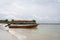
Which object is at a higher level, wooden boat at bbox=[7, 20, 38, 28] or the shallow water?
the shallow water

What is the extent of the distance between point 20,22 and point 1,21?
18.6 feet

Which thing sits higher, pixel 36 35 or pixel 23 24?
pixel 36 35

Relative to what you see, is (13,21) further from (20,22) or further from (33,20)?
(33,20)

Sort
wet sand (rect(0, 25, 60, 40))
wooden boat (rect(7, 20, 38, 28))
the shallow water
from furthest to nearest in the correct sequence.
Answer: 1. wooden boat (rect(7, 20, 38, 28))
2. the shallow water
3. wet sand (rect(0, 25, 60, 40))

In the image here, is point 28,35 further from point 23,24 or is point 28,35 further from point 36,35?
point 23,24

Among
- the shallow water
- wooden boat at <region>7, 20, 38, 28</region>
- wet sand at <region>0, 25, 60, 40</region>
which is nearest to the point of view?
wet sand at <region>0, 25, 60, 40</region>

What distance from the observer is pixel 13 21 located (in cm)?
5456

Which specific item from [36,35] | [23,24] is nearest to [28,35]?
[36,35]

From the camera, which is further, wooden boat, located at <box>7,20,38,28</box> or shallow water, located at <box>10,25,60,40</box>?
wooden boat, located at <box>7,20,38,28</box>

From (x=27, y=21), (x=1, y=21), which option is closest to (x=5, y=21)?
(x=1, y=21)

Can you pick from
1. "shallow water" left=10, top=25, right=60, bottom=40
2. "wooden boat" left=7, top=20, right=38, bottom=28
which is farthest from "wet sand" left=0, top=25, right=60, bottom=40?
"wooden boat" left=7, top=20, right=38, bottom=28

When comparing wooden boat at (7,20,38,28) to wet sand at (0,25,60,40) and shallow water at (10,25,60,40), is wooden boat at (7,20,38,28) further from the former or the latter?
wet sand at (0,25,60,40)

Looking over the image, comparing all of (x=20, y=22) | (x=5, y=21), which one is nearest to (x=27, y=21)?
(x=20, y=22)

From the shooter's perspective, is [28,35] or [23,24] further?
[23,24]
